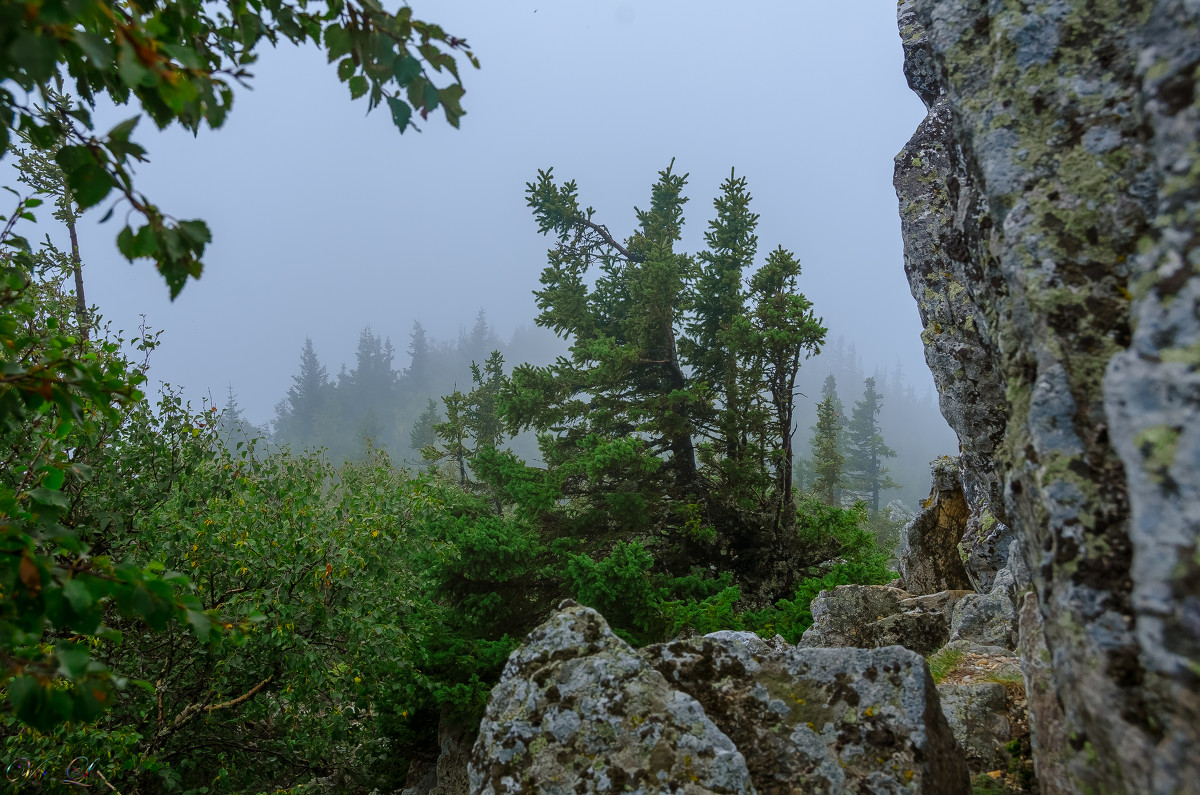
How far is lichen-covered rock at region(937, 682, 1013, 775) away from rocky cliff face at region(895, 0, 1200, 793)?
1.50 metres

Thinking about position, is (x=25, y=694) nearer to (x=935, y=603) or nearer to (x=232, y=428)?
(x=232, y=428)

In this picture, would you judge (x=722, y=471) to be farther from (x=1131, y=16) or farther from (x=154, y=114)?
(x=154, y=114)

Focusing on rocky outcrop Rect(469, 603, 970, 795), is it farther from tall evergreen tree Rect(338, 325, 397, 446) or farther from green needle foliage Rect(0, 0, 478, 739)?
tall evergreen tree Rect(338, 325, 397, 446)

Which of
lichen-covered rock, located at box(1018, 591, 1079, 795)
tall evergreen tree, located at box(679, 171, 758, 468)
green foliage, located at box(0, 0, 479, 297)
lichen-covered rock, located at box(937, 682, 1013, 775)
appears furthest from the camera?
tall evergreen tree, located at box(679, 171, 758, 468)


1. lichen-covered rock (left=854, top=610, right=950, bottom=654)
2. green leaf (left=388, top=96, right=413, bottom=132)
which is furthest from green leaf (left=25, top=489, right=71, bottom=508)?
lichen-covered rock (left=854, top=610, right=950, bottom=654)

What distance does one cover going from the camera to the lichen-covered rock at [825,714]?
3.23 metres

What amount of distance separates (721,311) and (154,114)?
622 inches

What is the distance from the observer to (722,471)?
574 inches

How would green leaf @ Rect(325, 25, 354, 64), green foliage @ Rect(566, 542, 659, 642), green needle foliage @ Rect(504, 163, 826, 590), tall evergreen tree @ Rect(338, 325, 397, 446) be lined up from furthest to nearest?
tall evergreen tree @ Rect(338, 325, 397, 446)
green needle foliage @ Rect(504, 163, 826, 590)
green foliage @ Rect(566, 542, 659, 642)
green leaf @ Rect(325, 25, 354, 64)

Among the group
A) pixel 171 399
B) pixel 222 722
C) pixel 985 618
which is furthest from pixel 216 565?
pixel 985 618

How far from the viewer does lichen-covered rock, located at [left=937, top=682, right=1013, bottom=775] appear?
4.20 metres

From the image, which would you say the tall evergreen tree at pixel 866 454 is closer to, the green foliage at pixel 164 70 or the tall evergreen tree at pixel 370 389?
the green foliage at pixel 164 70

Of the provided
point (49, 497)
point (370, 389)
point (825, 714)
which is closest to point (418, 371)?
point (370, 389)

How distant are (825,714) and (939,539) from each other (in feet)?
36.8
